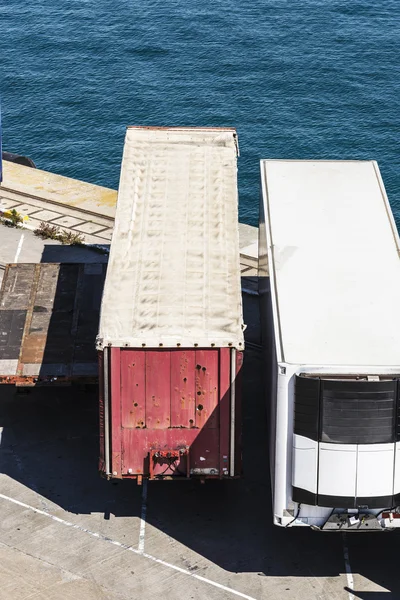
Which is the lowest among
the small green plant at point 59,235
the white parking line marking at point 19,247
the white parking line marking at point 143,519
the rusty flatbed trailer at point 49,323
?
the white parking line marking at point 143,519

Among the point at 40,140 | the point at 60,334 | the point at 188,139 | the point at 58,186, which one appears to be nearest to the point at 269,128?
the point at 40,140

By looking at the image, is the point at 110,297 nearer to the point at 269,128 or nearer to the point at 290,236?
the point at 290,236

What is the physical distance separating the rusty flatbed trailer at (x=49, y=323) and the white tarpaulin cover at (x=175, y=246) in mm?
3159

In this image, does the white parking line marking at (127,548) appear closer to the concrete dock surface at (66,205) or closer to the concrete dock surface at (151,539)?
the concrete dock surface at (151,539)

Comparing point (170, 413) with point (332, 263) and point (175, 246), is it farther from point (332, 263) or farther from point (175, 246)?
point (332, 263)

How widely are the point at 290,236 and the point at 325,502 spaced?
7.12 metres

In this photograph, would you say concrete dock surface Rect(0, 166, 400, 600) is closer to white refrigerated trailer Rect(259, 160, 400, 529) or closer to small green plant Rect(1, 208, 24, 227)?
white refrigerated trailer Rect(259, 160, 400, 529)

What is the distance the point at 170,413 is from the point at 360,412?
14.1 ft

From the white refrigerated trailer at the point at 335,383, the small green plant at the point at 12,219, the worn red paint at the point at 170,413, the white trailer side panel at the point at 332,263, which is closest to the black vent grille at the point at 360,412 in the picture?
the white refrigerated trailer at the point at 335,383

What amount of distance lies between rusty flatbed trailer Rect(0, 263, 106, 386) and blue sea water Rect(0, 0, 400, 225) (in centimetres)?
2200

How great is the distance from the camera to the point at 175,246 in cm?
2370

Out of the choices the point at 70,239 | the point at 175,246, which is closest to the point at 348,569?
the point at 175,246

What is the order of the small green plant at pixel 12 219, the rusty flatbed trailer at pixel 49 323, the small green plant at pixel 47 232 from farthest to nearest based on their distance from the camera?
the small green plant at pixel 12 219
the small green plant at pixel 47 232
the rusty flatbed trailer at pixel 49 323

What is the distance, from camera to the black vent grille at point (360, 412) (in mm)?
18062
